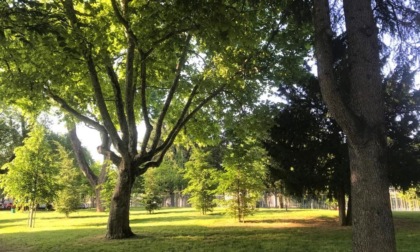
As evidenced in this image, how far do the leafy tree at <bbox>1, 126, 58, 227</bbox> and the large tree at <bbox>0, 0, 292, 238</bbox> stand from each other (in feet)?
21.0

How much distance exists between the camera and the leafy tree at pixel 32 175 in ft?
72.6

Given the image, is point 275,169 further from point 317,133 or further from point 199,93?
point 199,93

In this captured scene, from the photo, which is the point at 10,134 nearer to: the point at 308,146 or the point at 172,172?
the point at 172,172

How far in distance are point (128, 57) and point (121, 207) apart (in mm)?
5575

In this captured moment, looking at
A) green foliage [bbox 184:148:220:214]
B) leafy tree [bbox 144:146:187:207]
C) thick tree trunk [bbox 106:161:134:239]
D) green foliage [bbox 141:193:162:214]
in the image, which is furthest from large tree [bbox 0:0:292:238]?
leafy tree [bbox 144:146:187:207]

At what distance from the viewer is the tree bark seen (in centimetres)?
545

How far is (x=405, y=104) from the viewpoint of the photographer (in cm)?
1480

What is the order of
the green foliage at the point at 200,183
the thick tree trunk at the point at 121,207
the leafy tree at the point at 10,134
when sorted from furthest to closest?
the leafy tree at the point at 10,134, the green foliage at the point at 200,183, the thick tree trunk at the point at 121,207

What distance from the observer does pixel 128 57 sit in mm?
12320

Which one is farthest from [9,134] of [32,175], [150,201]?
[32,175]

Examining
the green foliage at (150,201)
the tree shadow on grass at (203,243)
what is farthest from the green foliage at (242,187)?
the green foliage at (150,201)

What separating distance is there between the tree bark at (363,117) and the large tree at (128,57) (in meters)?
2.29

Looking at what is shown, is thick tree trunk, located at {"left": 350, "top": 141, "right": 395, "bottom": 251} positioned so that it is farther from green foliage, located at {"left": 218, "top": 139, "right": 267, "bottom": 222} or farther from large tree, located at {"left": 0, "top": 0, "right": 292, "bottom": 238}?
green foliage, located at {"left": 218, "top": 139, "right": 267, "bottom": 222}

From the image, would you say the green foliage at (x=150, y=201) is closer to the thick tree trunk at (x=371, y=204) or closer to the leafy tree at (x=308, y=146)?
the leafy tree at (x=308, y=146)
